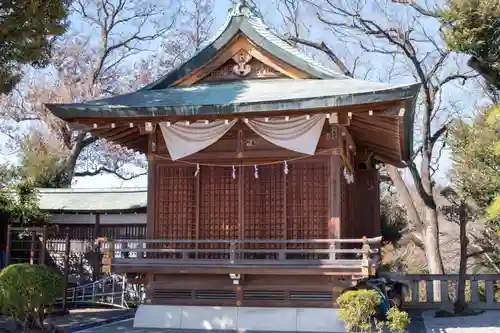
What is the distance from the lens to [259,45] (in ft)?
40.1

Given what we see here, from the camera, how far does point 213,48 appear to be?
1242cm

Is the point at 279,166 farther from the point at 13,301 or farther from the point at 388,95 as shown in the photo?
the point at 13,301

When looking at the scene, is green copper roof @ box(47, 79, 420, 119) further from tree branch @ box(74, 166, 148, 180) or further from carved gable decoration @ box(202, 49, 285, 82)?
tree branch @ box(74, 166, 148, 180)

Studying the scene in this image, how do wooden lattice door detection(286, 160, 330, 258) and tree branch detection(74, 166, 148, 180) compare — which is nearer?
wooden lattice door detection(286, 160, 330, 258)

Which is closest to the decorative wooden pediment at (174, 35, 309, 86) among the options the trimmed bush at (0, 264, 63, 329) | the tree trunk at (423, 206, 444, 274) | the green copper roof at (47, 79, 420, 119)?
the green copper roof at (47, 79, 420, 119)

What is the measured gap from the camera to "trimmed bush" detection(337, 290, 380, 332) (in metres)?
9.02

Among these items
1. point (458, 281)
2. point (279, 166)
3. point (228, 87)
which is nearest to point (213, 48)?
point (228, 87)

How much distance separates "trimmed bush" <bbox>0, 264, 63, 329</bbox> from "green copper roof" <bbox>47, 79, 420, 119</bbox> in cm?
314

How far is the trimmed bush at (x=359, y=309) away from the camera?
9.02 m

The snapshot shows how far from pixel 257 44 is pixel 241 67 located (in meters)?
0.73

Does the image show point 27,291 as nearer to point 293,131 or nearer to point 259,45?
point 293,131

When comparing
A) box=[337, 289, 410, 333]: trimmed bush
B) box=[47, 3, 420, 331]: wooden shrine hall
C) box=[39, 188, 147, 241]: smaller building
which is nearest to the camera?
box=[337, 289, 410, 333]: trimmed bush

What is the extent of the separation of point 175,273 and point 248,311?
1667mm

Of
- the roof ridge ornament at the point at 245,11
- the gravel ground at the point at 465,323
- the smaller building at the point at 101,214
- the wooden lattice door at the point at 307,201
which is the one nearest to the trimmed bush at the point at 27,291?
the wooden lattice door at the point at 307,201
